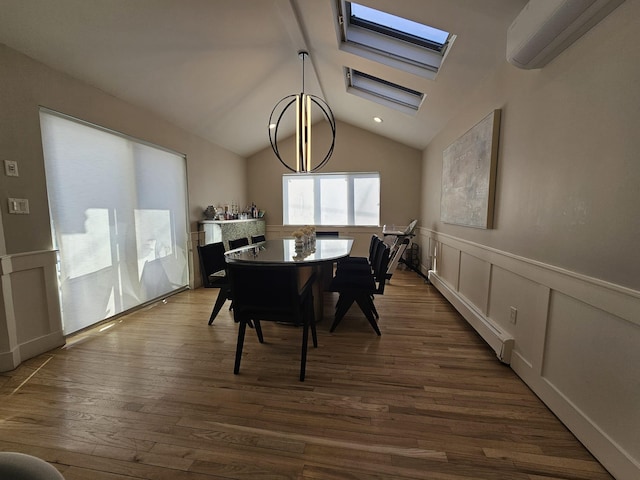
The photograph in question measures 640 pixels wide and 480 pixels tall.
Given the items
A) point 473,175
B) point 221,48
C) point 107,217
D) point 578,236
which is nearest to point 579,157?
point 578,236

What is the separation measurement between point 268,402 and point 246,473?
451 mm

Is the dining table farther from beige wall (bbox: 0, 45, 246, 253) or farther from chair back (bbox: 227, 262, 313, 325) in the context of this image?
beige wall (bbox: 0, 45, 246, 253)

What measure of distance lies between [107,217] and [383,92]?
3.74 meters

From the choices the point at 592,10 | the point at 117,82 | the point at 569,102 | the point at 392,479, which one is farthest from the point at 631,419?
the point at 117,82

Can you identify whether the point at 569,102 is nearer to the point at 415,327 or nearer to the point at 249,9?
the point at 415,327

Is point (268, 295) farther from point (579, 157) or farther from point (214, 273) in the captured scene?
point (579, 157)

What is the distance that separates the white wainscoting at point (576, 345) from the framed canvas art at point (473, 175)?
0.45 metres

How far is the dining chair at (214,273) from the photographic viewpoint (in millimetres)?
2791

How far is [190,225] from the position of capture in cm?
421

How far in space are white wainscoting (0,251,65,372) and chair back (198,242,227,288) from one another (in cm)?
116

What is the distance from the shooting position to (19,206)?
2.13 m

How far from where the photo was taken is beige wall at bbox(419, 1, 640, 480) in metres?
1.20

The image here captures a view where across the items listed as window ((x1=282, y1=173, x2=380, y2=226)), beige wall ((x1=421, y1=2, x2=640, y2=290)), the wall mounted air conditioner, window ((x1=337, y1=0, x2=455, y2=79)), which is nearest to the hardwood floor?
beige wall ((x1=421, y1=2, x2=640, y2=290))

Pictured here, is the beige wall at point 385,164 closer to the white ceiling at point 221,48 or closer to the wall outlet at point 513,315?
the white ceiling at point 221,48
